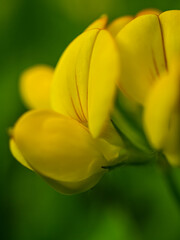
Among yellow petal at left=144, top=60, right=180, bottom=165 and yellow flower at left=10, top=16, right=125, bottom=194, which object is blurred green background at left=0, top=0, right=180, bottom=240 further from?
yellow petal at left=144, top=60, right=180, bottom=165

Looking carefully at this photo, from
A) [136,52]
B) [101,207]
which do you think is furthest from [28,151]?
[101,207]

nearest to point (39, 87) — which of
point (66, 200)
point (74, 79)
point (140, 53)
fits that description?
point (74, 79)

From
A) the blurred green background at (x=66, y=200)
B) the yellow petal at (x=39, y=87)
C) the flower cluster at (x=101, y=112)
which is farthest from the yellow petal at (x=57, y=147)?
the blurred green background at (x=66, y=200)

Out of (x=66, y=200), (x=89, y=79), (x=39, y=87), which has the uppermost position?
(x=89, y=79)

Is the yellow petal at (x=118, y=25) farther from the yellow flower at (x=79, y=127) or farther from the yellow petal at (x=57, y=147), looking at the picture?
the yellow petal at (x=57, y=147)

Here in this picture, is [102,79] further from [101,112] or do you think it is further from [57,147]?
[57,147]

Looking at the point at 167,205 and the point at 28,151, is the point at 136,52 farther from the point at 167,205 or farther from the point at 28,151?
the point at 167,205
